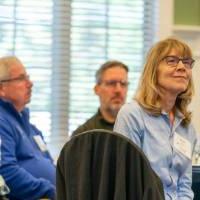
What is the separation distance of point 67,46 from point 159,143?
69.6 inches

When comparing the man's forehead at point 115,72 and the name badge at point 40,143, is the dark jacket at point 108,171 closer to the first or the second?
the name badge at point 40,143

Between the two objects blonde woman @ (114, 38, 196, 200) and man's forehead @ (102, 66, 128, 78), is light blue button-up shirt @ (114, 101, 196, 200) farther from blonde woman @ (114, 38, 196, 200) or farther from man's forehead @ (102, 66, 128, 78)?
man's forehead @ (102, 66, 128, 78)

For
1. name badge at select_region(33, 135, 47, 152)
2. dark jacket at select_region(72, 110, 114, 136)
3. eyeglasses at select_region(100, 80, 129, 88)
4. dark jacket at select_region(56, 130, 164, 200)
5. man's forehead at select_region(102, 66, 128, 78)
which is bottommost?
name badge at select_region(33, 135, 47, 152)

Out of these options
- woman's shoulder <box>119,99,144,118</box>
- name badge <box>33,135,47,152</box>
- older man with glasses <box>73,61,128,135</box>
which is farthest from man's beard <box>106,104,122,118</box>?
woman's shoulder <box>119,99,144,118</box>

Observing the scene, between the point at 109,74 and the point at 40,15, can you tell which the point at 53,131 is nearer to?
the point at 109,74

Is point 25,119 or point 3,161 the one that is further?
point 25,119

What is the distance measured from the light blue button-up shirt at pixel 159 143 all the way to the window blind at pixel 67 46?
1.54 m

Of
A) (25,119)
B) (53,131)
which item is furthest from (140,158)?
(53,131)

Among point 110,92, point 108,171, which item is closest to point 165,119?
point 108,171

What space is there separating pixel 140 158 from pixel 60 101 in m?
2.27

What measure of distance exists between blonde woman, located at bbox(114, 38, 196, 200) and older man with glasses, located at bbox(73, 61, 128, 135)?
92 cm

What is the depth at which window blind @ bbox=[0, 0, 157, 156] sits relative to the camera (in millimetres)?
3604

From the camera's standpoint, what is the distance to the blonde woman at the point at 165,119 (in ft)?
6.95

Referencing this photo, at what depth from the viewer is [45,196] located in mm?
2668
